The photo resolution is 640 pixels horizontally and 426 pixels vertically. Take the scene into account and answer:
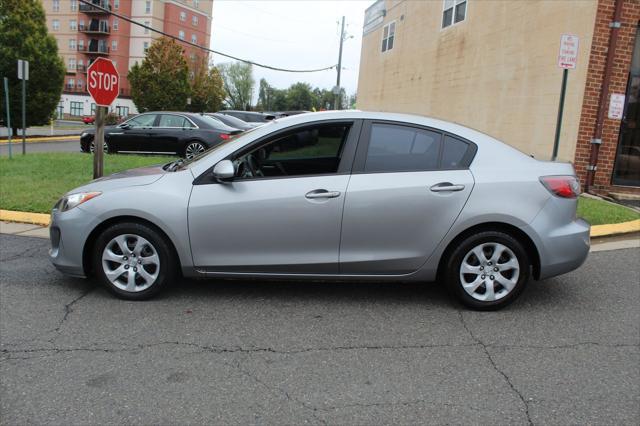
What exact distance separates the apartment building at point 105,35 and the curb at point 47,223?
63486mm

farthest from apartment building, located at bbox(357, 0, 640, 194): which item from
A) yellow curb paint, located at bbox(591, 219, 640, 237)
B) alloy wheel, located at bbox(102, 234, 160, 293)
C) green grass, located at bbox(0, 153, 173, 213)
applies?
green grass, located at bbox(0, 153, 173, 213)

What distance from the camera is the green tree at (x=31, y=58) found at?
23.9 metres

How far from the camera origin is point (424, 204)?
4520 millimetres

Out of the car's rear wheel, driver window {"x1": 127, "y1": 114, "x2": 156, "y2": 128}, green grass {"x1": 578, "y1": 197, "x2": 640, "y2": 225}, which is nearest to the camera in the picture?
green grass {"x1": 578, "y1": 197, "x2": 640, "y2": 225}

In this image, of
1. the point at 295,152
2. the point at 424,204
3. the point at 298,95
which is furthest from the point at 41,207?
the point at 298,95

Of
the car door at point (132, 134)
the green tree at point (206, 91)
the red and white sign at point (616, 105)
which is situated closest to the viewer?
the red and white sign at point (616, 105)

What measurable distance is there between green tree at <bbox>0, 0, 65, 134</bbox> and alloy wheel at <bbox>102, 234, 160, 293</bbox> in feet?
74.3

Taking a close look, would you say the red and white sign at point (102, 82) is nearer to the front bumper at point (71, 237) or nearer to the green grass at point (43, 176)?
the green grass at point (43, 176)

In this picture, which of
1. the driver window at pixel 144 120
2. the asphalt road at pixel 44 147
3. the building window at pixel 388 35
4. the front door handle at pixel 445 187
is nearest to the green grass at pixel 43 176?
the driver window at pixel 144 120

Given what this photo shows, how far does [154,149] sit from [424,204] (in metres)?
12.0

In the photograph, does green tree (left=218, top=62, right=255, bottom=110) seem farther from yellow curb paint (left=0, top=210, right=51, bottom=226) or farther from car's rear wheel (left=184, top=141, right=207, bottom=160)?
yellow curb paint (left=0, top=210, right=51, bottom=226)

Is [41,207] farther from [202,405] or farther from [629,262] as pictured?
[629,262]

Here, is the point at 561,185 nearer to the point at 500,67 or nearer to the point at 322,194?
the point at 322,194

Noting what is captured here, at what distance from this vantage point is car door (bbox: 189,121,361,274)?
452 cm
